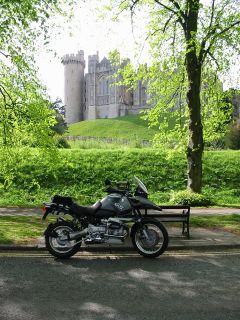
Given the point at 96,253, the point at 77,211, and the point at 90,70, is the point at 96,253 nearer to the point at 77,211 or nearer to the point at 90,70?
the point at 77,211

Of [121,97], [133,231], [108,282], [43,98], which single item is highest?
[121,97]

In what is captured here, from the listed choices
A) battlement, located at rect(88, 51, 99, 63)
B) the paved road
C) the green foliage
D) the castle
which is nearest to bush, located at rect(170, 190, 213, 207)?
the paved road

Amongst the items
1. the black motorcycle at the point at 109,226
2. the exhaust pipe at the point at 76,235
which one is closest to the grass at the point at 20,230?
the black motorcycle at the point at 109,226

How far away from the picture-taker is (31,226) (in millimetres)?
11000

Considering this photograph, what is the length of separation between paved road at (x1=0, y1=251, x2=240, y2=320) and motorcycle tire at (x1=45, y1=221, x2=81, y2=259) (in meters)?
0.19

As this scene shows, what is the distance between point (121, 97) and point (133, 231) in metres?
106

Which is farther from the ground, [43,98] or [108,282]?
[43,98]

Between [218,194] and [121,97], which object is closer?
[218,194]

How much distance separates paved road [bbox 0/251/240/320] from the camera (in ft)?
16.8

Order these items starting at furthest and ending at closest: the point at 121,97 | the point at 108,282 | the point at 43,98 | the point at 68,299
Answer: the point at 121,97 < the point at 43,98 < the point at 108,282 < the point at 68,299

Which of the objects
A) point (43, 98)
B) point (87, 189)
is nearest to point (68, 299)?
point (43, 98)

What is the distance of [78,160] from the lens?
94.3 feet

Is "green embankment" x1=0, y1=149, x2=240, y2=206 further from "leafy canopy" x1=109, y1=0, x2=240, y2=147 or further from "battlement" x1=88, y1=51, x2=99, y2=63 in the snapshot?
"battlement" x1=88, y1=51, x2=99, y2=63

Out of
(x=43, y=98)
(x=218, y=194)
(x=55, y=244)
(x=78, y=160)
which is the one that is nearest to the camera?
(x=55, y=244)
